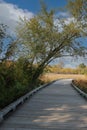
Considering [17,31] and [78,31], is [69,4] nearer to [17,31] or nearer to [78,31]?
[78,31]

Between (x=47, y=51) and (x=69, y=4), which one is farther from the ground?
(x=69, y=4)

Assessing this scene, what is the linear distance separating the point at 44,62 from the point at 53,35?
103 inches

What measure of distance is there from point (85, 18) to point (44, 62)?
5525 millimetres

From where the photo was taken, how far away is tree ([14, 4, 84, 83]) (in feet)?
105

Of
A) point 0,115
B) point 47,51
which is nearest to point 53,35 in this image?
point 47,51

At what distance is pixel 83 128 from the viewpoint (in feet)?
31.9

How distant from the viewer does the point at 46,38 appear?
108 feet

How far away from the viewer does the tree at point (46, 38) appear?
3197 centimetres

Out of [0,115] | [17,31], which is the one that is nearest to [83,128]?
[0,115]

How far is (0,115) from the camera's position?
1016 cm

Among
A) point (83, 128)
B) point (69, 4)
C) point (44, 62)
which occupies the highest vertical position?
point (69, 4)

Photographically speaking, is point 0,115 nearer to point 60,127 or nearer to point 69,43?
point 60,127

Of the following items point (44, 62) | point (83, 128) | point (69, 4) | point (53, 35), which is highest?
point (69, 4)

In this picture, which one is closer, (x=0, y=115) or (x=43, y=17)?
(x=0, y=115)
